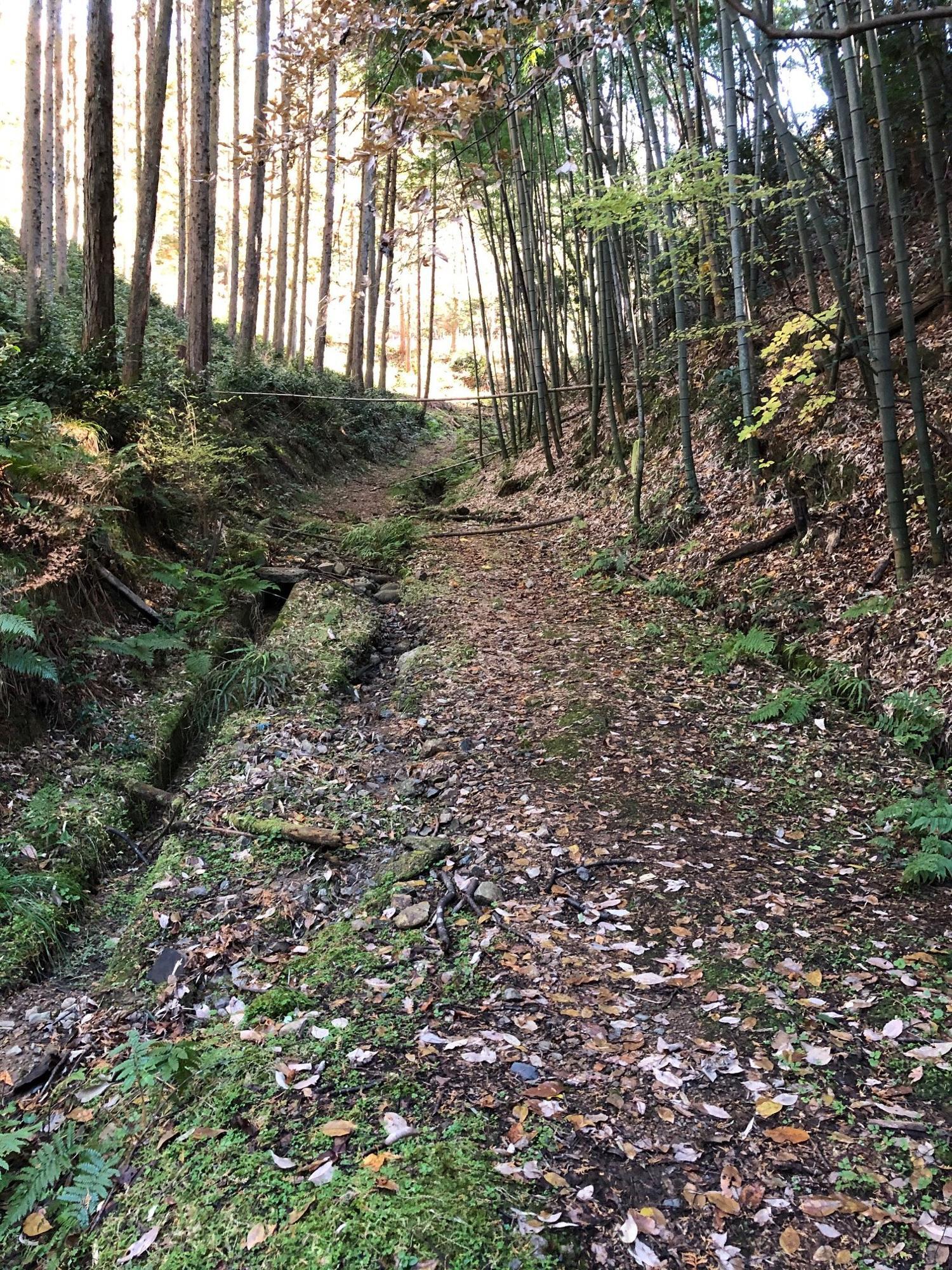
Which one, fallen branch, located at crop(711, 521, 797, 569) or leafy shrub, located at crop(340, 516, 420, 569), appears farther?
leafy shrub, located at crop(340, 516, 420, 569)

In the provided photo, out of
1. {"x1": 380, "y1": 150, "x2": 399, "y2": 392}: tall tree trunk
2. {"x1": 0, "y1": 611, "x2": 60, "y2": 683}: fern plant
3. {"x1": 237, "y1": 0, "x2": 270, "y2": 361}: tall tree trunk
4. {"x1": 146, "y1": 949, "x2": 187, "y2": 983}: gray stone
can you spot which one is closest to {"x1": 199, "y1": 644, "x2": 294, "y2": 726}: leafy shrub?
{"x1": 0, "y1": 611, "x2": 60, "y2": 683}: fern plant

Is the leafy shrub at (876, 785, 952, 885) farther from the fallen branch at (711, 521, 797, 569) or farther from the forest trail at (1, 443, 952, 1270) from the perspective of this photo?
the fallen branch at (711, 521, 797, 569)

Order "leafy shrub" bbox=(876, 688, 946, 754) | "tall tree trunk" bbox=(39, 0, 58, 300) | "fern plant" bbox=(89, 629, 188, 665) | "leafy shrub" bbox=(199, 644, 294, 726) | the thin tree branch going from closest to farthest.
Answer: the thin tree branch < "leafy shrub" bbox=(876, 688, 946, 754) < "fern plant" bbox=(89, 629, 188, 665) < "leafy shrub" bbox=(199, 644, 294, 726) < "tall tree trunk" bbox=(39, 0, 58, 300)

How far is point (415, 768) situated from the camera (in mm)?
4824

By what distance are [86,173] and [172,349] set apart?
17.7 ft

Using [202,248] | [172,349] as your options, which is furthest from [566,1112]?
[172,349]

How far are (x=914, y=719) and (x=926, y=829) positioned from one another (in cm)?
102

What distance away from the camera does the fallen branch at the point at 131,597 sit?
19.2ft

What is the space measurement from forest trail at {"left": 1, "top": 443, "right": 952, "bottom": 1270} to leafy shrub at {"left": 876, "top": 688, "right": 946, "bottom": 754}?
0.37 ft

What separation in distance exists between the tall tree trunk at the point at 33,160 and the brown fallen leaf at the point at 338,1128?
474 inches

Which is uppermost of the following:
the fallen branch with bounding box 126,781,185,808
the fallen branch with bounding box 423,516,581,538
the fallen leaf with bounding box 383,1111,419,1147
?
the fallen branch with bounding box 423,516,581,538

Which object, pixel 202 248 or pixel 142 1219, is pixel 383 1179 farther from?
pixel 202 248

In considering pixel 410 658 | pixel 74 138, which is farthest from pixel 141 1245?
pixel 74 138

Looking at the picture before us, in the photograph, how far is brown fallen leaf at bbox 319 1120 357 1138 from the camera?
2220mm
